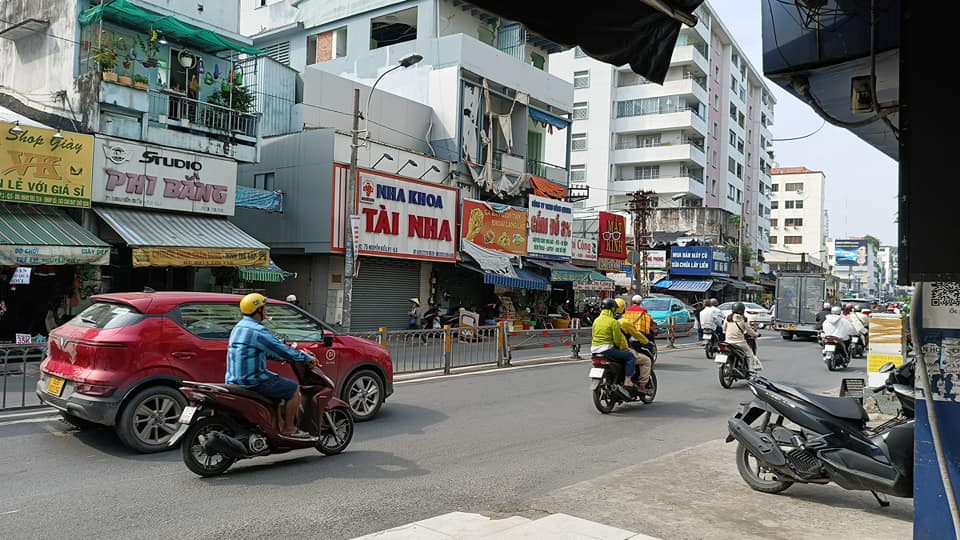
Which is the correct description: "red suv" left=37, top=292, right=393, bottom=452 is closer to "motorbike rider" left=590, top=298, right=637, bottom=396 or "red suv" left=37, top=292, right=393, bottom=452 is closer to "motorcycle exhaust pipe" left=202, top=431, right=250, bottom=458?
"motorcycle exhaust pipe" left=202, top=431, right=250, bottom=458

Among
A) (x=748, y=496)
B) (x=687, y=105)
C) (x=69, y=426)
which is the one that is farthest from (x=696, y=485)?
(x=687, y=105)

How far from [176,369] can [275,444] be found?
1.65 metres

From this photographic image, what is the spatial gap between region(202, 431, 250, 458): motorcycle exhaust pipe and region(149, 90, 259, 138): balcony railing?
14.4 metres

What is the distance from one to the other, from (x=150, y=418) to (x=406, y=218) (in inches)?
645

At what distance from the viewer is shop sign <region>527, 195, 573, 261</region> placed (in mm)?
28609

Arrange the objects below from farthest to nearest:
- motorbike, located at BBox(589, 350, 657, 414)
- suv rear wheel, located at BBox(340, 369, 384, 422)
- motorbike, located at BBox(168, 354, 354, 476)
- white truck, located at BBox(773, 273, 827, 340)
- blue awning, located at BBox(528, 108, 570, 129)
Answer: blue awning, located at BBox(528, 108, 570, 129), white truck, located at BBox(773, 273, 827, 340), motorbike, located at BBox(589, 350, 657, 414), suv rear wheel, located at BBox(340, 369, 384, 422), motorbike, located at BBox(168, 354, 354, 476)

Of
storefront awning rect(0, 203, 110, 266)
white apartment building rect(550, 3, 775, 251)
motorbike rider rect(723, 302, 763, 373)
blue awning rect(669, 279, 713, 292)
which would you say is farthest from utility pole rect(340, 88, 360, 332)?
white apartment building rect(550, 3, 775, 251)

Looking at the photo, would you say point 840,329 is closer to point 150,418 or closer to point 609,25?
point 150,418

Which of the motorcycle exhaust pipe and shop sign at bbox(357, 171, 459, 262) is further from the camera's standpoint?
shop sign at bbox(357, 171, 459, 262)

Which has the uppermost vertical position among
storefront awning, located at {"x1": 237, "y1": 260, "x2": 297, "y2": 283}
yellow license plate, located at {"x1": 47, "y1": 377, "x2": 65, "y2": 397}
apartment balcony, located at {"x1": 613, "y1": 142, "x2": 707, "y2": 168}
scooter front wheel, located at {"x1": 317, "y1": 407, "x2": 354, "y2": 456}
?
apartment balcony, located at {"x1": 613, "y1": 142, "x2": 707, "y2": 168}

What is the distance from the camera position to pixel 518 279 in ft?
87.6

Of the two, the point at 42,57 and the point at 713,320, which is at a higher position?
the point at 42,57

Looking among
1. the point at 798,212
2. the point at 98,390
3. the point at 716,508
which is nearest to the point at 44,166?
the point at 98,390

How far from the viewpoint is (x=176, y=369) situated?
7.45m
